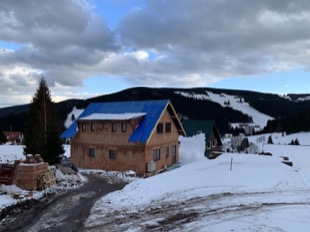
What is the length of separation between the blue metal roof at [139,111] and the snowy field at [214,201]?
246 inches

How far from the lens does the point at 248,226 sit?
12633 millimetres

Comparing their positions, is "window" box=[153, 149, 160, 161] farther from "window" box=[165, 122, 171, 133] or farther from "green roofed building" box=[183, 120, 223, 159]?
"green roofed building" box=[183, 120, 223, 159]

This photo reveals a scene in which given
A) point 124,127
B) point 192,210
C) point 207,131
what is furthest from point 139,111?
point 192,210

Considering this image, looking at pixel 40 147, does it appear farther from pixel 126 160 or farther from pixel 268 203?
pixel 268 203

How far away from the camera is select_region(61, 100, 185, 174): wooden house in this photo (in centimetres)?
3095

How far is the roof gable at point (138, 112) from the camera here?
101 feet

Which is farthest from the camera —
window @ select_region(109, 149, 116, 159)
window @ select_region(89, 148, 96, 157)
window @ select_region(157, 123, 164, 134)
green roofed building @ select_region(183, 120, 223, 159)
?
green roofed building @ select_region(183, 120, 223, 159)

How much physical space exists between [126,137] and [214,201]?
15.0 metres

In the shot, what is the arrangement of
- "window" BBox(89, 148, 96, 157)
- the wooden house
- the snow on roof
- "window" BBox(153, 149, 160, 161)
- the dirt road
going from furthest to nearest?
1. "window" BBox(89, 148, 96, 157)
2. "window" BBox(153, 149, 160, 161)
3. the snow on roof
4. the wooden house
5. the dirt road

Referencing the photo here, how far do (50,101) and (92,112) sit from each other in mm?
5168

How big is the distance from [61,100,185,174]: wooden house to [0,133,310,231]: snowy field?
6.13m

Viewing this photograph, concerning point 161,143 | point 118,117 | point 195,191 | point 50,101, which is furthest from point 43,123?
point 195,191

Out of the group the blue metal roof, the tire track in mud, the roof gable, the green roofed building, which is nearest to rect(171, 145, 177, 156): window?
the roof gable

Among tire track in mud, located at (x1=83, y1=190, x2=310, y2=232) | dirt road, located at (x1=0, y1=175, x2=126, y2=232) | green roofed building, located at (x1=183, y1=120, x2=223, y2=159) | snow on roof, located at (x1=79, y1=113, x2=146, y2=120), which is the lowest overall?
dirt road, located at (x1=0, y1=175, x2=126, y2=232)
